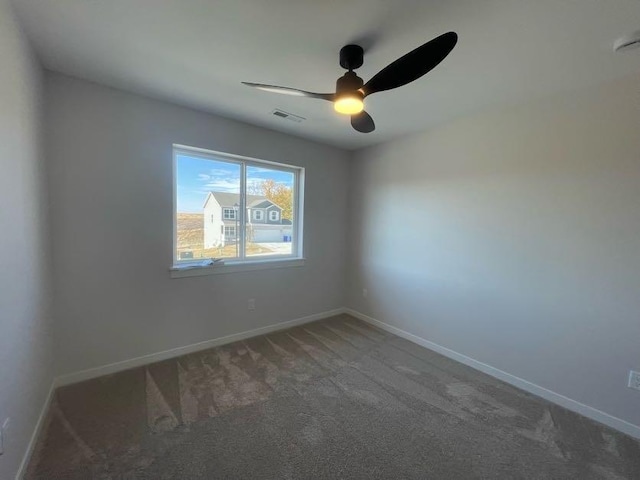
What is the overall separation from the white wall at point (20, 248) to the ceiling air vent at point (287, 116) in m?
1.69

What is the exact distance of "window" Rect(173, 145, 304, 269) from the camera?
2789mm

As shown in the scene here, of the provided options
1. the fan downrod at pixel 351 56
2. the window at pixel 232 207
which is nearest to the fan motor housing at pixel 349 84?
the fan downrod at pixel 351 56

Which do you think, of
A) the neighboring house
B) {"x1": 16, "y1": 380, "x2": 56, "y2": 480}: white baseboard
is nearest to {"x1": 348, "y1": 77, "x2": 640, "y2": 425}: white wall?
the neighboring house

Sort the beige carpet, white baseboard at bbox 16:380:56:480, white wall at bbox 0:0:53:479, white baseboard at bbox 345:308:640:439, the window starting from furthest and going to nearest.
→ 1. the window
2. white baseboard at bbox 345:308:640:439
3. the beige carpet
4. white baseboard at bbox 16:380:56:480
5. white wall at bbox 0:0:53:479

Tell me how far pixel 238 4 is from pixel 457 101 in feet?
6.07

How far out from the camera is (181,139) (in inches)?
103

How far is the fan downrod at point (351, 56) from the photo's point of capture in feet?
A: 5.39

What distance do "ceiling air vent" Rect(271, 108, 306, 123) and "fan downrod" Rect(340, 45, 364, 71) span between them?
1.09m

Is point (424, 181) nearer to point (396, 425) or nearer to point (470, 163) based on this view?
point (470, 163)

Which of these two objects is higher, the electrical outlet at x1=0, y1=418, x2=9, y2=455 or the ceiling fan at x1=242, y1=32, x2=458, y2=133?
the ceiling fan at x1=242, y1=32, x2=458, y2=133

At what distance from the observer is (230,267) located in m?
3.00

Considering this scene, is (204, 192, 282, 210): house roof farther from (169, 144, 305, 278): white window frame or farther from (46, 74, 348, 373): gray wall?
(46, 74, 348, 373): gray wall

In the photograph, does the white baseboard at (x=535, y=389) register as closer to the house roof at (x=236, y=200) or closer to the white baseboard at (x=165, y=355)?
the white baseboard at (x=165, y=355)

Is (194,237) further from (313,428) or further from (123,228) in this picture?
(313,428)
